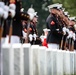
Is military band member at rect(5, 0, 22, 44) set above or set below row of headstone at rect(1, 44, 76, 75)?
above

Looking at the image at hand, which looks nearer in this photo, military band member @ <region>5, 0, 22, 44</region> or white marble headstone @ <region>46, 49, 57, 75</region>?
military band member @ <region>5, 0, 22, 44</region>

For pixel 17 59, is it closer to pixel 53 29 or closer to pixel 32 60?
pixel 32 60

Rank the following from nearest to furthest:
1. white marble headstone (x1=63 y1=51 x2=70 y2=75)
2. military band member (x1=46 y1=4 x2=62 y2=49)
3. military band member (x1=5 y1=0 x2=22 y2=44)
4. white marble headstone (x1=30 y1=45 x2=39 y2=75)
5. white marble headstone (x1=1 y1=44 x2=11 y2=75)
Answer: white marble headstone (x1=1 y1=44 x2=11 y2=75), white marble headstone (x1=30 y1=45 x2=39 y2=75), military band member (x1=5 y1=0 x2=22 y2=44), white marble headstone (x1=63 y1=51 x2=70 y2=75), military band member (x1=46 y1=4 x2=62 y2=49)

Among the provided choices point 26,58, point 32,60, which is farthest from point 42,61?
point 26,58

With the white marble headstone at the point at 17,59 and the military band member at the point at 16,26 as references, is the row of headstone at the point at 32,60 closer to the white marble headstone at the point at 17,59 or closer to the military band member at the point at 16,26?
the white marble headstone at the point at 17,59

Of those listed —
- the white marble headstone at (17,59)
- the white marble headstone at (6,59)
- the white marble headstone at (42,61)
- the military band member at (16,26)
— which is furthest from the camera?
the white marble headstone at (42,61)

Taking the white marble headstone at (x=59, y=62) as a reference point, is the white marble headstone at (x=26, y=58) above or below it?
above

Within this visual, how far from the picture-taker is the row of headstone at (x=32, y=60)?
322 inches

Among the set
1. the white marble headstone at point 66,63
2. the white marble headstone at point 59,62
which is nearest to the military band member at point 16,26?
the white marble headstone at point 59,62

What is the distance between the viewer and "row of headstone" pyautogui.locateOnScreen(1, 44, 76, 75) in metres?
8.17

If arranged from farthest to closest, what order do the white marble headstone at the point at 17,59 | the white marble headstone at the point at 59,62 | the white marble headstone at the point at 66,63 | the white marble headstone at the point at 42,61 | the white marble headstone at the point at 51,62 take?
the white marble headstone at the point at 66,63
the white marble headstone at the point at 59,62
the white marble headstone at the point at 51,62
the white marble headstone at the point at 42,61
the white marble headstone at the point at 17,59

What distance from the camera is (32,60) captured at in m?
9.75

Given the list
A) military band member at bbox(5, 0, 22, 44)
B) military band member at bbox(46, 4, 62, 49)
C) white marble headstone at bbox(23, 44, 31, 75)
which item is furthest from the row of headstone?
military band member at bbox(46, 4, 62, 49)

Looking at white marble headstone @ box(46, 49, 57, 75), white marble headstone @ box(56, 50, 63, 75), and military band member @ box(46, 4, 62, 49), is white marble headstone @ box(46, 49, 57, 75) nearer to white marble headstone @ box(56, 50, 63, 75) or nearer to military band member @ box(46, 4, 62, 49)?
white marble headstone @ box(56, 50, 63, 75)
